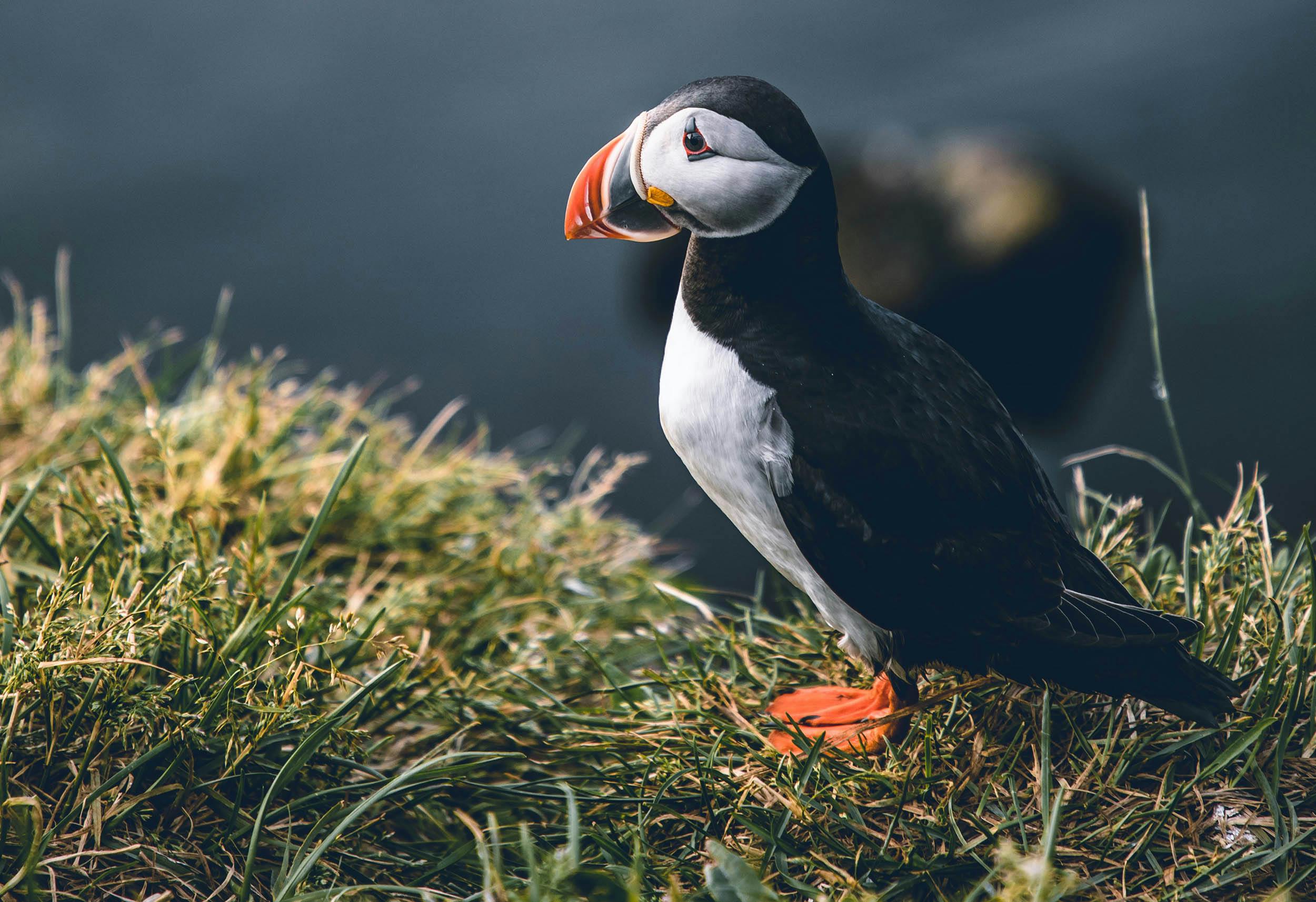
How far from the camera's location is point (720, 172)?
6.15 ft

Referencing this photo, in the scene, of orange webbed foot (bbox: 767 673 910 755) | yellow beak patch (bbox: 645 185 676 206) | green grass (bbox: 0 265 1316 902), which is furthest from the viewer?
orange webbed foot (bbox: 767 673 910 755)

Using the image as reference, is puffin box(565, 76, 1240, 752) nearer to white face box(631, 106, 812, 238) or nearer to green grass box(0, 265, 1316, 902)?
white face box(631, 106, 812, 238)

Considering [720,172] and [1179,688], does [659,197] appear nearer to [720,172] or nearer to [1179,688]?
[720,172]

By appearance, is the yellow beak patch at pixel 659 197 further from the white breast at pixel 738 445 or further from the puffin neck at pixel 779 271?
the white breast at pixel 738 445

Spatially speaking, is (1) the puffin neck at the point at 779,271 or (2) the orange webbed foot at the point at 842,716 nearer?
(1) the puffin neck at the point at 779,271

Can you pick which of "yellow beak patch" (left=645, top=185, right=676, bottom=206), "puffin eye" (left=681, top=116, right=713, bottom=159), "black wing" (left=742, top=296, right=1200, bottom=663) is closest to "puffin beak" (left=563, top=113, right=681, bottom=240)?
"yellow beak patch" (left=645, top=185, right=676, bottom=206)

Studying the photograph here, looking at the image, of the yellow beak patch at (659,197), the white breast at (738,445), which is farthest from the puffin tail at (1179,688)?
the yellow beak patch at (659,197)

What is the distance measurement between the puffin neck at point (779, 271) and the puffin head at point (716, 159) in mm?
27

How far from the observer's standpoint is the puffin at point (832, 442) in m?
1.91

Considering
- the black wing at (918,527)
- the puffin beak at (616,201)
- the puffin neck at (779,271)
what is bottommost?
the black wing at (918,527)

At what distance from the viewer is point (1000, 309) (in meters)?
5.73

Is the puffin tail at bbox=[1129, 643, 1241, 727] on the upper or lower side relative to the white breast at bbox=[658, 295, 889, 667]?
lower

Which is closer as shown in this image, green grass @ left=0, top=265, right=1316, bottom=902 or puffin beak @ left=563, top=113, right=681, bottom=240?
green grass @ left=0, top=265, right=1316, bottom=902

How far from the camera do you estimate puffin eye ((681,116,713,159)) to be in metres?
1.88
